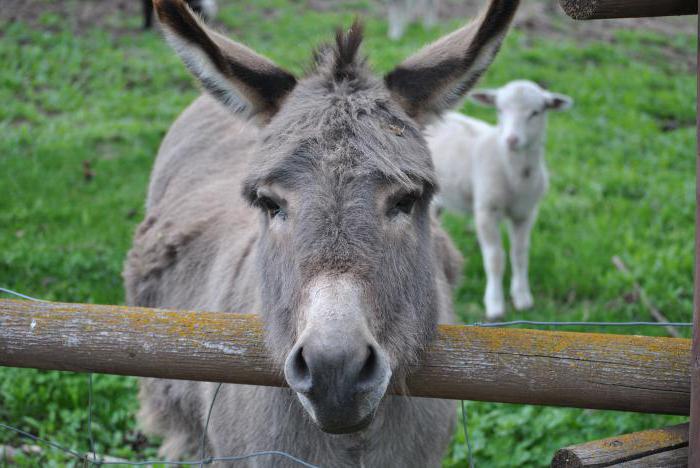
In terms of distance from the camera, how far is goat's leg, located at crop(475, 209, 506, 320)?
241 inches

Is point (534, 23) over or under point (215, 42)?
under

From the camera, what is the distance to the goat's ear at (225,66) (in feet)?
7.58

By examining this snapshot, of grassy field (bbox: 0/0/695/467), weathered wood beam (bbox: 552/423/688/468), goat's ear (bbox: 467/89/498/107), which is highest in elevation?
weathered wood beam (bbox: 552/423/688/468)

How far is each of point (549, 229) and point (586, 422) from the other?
333 centimetres

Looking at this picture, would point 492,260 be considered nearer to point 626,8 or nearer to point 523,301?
point 523,301

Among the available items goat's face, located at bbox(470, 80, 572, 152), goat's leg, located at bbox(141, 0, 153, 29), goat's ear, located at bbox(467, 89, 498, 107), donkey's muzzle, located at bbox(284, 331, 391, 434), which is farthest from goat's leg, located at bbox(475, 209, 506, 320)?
goat's leg, located at bbox(141, 0, 153, 29)

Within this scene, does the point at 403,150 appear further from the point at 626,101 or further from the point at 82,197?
the point at 626,101

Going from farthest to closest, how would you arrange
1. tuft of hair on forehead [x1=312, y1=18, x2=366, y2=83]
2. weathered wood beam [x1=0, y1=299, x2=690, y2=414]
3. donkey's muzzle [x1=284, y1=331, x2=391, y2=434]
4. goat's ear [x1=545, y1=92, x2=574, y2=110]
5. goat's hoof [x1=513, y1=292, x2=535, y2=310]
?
goat's ear [x1=545, y1=92, x2=574, y2=110], goat's hoof [x1=513, y1=292, x2=535, y2=310], tuft of hair on forehead [x1=312, y1=18, x2=366, y2=83], weathered wood beam [x1=0, y1=299, x2=690, y2=414], donkey's muzzle [x1=284, y1=331, x2=391, y2=434]

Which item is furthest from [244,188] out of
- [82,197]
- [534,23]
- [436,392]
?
[534,23]

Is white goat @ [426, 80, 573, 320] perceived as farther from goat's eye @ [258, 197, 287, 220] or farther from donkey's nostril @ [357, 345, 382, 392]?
donkey's nostril @ [357, 345, 382, 392]

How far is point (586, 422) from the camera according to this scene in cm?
421

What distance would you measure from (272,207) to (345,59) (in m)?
0.62

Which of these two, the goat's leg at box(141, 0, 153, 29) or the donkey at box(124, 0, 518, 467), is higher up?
the donkey at box(124, 0, 518, 467)

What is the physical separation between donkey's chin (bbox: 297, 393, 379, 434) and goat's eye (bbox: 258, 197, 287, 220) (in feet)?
2.16
